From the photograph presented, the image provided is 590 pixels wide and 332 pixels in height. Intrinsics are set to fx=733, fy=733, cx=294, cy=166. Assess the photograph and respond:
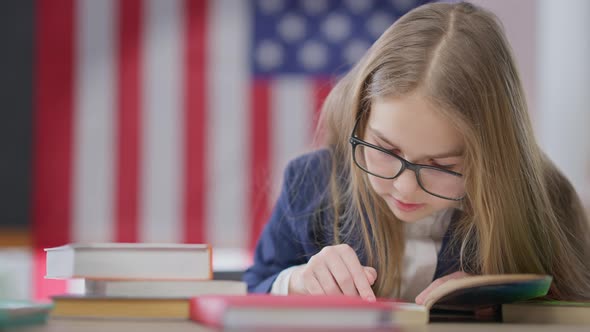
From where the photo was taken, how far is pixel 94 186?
2977 mm

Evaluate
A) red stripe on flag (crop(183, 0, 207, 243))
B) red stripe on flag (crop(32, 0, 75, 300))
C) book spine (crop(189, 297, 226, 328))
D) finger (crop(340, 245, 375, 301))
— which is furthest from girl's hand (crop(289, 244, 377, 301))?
red stripe on flag (crop(32, 0, 75, 300))

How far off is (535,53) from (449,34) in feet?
6.78

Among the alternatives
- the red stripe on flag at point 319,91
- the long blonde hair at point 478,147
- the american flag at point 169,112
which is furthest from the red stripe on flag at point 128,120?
the long blonde hair at point 478,147

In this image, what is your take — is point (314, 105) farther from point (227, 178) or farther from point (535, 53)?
point (535, 53)

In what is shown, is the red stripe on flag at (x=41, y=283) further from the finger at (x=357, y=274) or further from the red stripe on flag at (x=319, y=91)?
the finger at (x=357, y=274)

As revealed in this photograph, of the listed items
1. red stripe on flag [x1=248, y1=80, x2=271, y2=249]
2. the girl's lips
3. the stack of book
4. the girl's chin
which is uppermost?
red stripe on flag [x1=248, y1=80, x2=271, y2=249]

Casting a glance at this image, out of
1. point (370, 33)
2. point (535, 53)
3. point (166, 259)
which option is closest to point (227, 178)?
point (370, 33)

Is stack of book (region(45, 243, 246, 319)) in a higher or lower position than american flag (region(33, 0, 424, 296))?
lower

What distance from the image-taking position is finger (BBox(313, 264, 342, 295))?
893 millimetres

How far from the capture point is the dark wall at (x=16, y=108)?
2.89 meters

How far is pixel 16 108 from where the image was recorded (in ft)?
9.57

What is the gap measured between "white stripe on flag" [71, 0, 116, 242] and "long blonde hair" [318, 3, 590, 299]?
204 cm

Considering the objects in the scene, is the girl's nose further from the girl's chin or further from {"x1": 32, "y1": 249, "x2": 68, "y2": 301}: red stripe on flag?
{"x1": 32, "y1": 249, "x2": 68, "y2": 301}: red stripe on flag

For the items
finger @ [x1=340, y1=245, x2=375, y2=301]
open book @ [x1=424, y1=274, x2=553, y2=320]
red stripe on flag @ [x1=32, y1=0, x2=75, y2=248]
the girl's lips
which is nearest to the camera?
Answer: open book @ [x1=424, y1=274, x2=553, y2=320]
